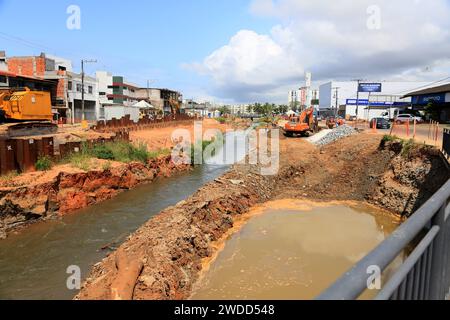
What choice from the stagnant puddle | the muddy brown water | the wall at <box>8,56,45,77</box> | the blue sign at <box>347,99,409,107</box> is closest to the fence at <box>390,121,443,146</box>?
the stagnant puddle

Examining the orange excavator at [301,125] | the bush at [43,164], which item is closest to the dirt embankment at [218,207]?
the orange excavator at [301,125]

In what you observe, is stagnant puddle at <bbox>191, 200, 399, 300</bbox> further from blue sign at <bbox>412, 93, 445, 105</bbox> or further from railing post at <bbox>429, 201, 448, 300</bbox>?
blue sign at <bbox>412, 93, 445, 105</bbox>

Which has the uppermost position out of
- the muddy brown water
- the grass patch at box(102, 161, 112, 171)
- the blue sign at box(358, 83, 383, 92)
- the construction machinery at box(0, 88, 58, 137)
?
the blue sign at box(358, 83, 383, 92)

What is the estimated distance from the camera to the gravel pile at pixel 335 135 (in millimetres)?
28000

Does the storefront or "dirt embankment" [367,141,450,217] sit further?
the storefront

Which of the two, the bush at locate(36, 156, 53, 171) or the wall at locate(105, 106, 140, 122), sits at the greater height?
the wall at locate(105, 106, 140, 122)

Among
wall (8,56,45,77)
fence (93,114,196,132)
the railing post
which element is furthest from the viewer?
wall (8,56,45,77)

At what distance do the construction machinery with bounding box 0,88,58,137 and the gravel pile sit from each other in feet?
69.6

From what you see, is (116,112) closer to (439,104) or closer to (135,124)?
(135,124)

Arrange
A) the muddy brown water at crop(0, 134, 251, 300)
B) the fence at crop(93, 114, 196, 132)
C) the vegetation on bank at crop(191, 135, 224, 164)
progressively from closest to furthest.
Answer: the muddy brown water at crop(0, 134, 251, 300) → the vegetation on bank at crop(191, 135, 224, 164) → the fence at crop(93, 114, 196, 132)

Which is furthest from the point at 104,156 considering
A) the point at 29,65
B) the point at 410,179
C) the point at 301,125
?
the point at 29,65

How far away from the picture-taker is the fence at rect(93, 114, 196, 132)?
35731 millimetres

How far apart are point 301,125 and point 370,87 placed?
49300mm

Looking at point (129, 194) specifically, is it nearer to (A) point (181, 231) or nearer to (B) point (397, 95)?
(A) point (181, 231)
